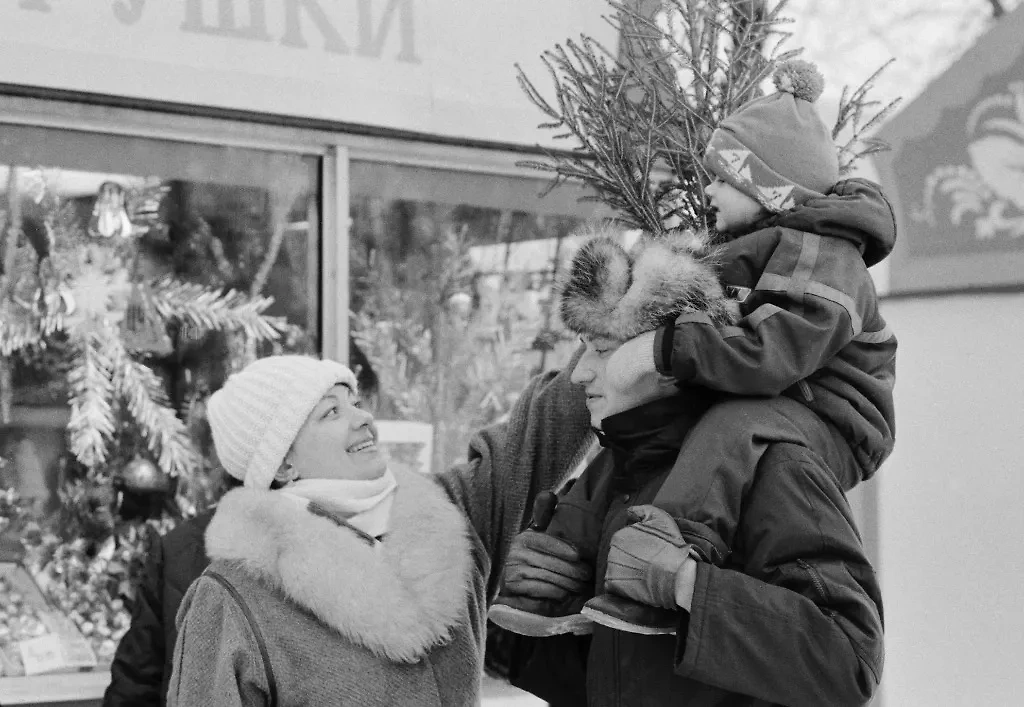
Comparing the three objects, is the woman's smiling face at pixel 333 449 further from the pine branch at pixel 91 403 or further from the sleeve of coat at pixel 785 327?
the pine branch at pixel 91 403

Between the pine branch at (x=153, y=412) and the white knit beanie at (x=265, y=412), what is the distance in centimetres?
148

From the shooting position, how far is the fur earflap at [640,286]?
2.01 m

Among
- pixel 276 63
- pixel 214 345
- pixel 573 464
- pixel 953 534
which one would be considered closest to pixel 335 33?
pixel 276 63

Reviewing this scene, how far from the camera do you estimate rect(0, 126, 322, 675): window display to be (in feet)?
12.3

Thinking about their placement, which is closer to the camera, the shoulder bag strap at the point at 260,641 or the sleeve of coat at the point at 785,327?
the sleeve of coat at the point at 785,327

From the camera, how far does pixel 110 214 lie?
3895 millimetres

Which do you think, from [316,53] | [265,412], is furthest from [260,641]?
[316,53]

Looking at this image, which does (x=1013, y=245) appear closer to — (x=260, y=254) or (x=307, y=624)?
(x=260, y=254)

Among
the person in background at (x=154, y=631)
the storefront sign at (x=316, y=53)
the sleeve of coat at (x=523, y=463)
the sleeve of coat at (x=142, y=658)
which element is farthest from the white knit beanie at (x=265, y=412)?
the storefront sign at (x=316, y=53)

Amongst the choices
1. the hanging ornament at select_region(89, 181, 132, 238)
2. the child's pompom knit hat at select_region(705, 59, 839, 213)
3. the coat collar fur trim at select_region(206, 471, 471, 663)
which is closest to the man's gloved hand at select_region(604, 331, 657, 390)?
the child's pompom knit hat at select_region(705, 59, 839, 213)

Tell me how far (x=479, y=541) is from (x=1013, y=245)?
2552mm

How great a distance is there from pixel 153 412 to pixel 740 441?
2590 mm

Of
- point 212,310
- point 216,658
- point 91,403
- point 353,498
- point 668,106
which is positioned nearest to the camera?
point 216,658

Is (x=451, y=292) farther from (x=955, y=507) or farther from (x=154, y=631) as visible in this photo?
(x=955, y=507)
